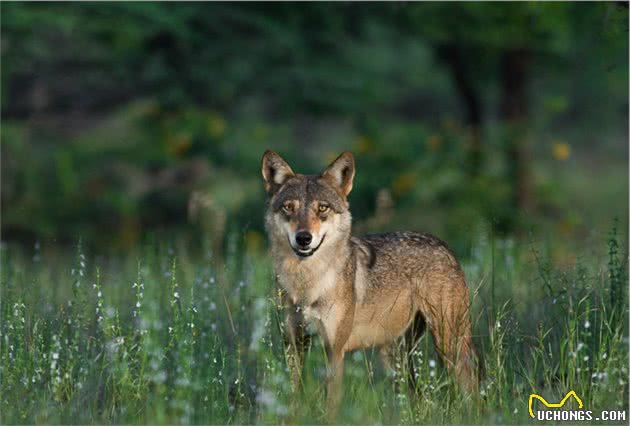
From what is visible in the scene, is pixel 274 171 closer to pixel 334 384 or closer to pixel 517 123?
pixel 334 384

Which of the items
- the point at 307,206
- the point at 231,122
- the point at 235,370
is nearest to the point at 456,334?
the point at 307,206

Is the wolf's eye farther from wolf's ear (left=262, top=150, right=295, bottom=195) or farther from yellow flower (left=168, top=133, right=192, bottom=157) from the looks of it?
yellow flower (left=168, top=133, right=192, bottom=157)

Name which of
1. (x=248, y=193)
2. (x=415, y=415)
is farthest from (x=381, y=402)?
(x=248, y=193)

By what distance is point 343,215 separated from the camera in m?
7.13

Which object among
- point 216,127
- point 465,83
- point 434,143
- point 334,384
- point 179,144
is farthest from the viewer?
point 465,83

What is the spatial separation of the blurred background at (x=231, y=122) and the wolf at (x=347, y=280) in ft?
23.6

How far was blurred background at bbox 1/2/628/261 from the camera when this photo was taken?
15.8 meters

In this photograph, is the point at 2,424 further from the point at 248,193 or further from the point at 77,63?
the point at 77,63

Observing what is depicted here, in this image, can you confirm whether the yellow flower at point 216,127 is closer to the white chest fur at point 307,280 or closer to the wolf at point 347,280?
the wolf at point 347,280

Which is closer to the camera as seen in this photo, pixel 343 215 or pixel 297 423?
pixel 297 423

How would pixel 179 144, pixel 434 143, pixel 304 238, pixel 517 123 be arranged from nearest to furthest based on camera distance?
pixel 304 238, pixel 179 144, pixel 434 143, pixel 517 123

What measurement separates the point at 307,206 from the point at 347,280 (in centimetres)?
60

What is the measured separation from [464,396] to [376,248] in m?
1.54

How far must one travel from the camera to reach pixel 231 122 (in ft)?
57.2
